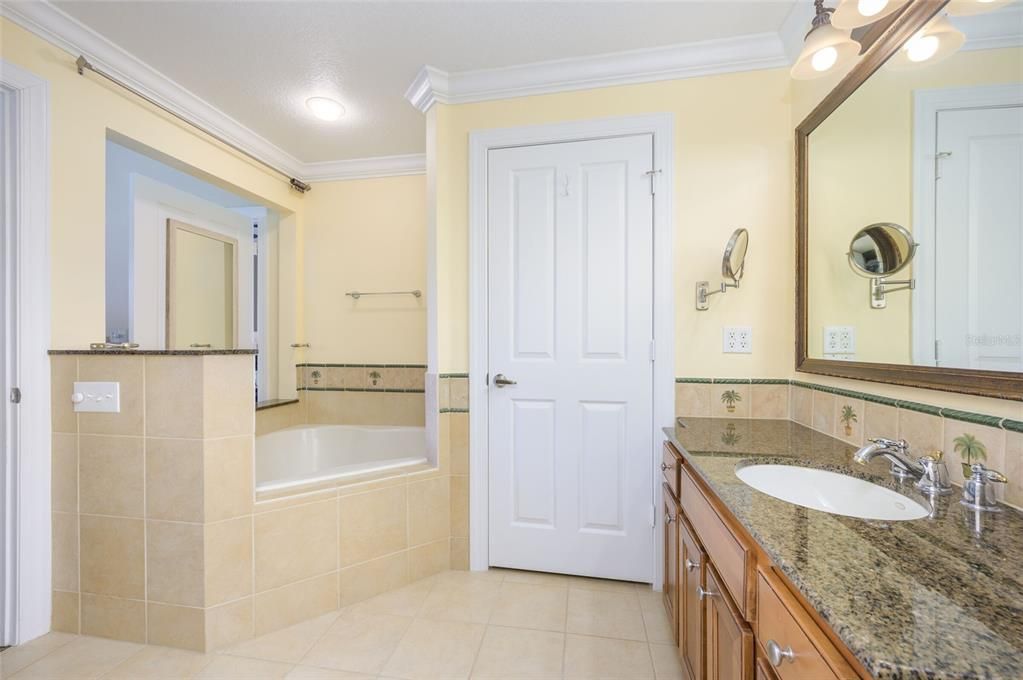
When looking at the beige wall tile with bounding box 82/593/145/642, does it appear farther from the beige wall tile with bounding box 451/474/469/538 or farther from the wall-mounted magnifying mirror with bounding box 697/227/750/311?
the wall-mounted magnifying mirror with bounding box 697/227/750/311

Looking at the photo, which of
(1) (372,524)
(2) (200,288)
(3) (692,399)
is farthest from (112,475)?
(3) (692,399)

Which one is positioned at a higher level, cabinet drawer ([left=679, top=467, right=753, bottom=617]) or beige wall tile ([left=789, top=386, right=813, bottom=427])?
beige wall tile ([left=789, top=386, right=813, bottom=427])

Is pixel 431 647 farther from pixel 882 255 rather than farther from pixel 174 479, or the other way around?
pixel 882 255

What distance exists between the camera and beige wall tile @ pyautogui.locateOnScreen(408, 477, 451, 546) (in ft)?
6.17

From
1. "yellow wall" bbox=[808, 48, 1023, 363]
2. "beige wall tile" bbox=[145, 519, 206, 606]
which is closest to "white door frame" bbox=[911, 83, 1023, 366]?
"yellow wall" bbox=[808, 48, 1023, 363]

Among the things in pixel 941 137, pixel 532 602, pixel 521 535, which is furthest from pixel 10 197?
pixel 941 137

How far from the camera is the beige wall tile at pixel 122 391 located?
58.3 inches

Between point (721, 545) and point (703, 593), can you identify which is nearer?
point (721, 545)

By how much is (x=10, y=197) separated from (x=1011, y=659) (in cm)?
269

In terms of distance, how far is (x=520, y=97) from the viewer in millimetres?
1940

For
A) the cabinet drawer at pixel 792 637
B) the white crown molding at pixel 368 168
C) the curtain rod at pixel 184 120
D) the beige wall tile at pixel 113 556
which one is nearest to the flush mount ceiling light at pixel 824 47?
the cabinet drawer at pixel 792 637

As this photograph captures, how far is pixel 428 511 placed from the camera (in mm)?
1920

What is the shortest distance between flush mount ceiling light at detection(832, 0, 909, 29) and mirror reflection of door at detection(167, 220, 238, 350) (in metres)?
2.90

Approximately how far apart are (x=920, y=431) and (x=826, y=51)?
111cm
